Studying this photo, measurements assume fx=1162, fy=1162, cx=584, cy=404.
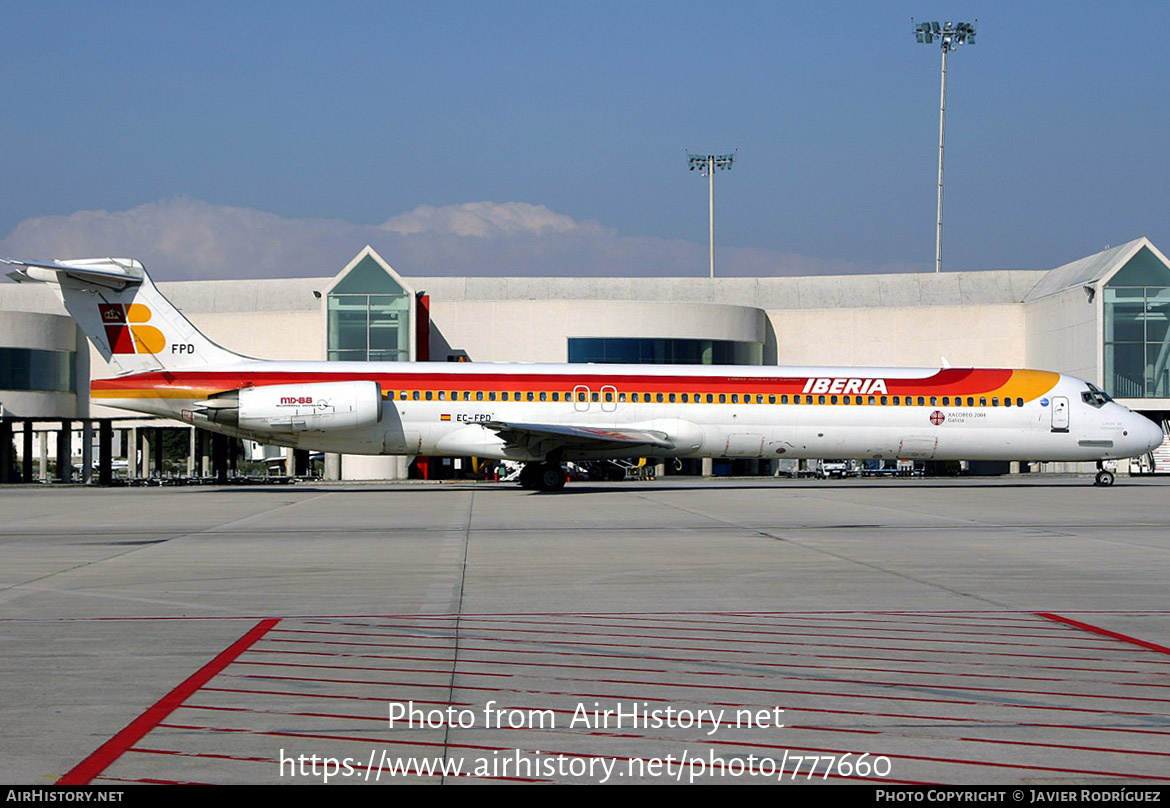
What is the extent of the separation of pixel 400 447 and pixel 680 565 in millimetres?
19151

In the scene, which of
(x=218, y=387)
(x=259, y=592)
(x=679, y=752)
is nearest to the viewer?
(x=679, y=752)

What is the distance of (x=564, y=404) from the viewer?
3222 cm

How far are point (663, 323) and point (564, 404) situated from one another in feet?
82.1

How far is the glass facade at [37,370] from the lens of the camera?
175ft

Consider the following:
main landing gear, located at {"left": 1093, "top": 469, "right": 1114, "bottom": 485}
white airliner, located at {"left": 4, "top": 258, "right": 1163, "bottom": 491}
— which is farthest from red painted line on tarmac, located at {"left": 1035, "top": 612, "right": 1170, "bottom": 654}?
main landing gear, located at {"left": 1093, "top": 469, "right": 1114, "bottom": 485}

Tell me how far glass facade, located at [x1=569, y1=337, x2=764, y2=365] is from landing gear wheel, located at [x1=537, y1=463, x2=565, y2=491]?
22.0 m

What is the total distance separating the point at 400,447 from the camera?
1265 inches

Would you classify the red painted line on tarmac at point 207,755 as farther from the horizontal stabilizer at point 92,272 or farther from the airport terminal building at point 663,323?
the airport terminal building at point 663,323

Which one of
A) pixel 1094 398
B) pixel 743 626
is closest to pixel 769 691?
pixel 743 626

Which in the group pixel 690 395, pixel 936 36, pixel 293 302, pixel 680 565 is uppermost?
pixel 936 36

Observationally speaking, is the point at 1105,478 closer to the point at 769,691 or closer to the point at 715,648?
the point at 715,648

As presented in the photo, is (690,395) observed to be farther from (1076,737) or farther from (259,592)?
(1076,737)

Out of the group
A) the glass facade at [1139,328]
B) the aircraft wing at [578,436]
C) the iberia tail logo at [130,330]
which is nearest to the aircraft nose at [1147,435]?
the aircraft wing at [578,436]

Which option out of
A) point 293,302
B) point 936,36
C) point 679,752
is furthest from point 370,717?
point 936,36
